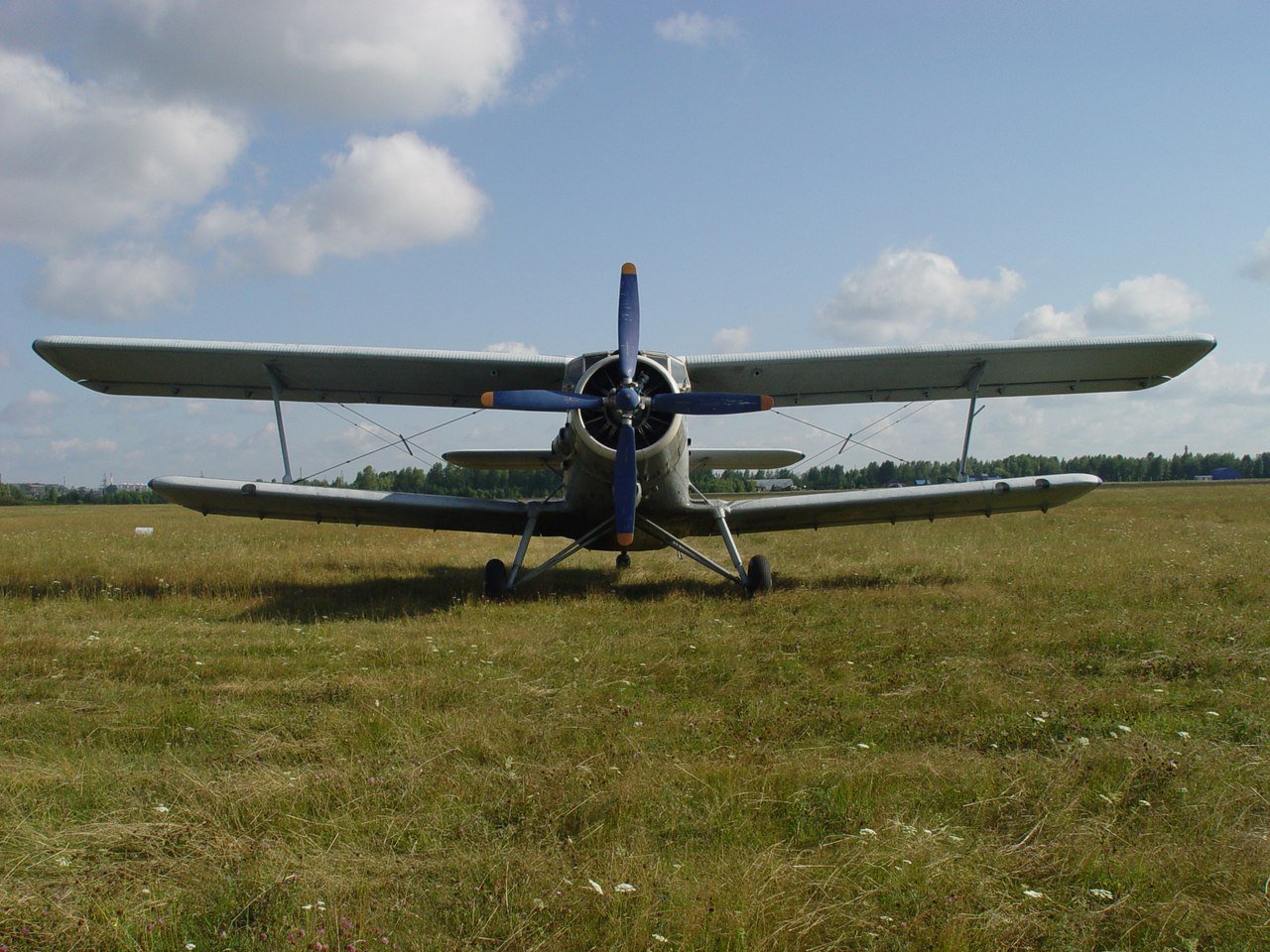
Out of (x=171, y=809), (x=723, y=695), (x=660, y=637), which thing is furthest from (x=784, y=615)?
(x=171, y=809)

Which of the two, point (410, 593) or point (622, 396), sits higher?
point (622, 396)

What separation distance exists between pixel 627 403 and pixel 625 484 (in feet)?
2.85

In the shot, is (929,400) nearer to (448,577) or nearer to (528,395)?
(528,395)

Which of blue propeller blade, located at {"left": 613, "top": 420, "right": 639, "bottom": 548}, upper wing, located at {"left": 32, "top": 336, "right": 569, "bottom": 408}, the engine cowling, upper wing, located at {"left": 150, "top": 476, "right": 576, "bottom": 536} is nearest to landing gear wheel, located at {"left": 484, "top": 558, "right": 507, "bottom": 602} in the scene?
upper wing, located at {"left": 150, "top": 476, "right": 576, "bottom": 536}

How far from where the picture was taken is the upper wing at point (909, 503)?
1062cm

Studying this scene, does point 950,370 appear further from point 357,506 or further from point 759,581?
point 357,506

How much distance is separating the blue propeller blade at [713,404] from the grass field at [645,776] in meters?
2.20

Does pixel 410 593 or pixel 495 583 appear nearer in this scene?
pixel 495 583

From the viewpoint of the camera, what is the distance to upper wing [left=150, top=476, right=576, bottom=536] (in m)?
9.91

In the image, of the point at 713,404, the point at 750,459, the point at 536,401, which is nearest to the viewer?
the point at 536,401

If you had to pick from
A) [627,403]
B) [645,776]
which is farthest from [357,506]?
[645,776]

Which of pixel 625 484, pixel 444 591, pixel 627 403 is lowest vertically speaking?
pixel 444 591

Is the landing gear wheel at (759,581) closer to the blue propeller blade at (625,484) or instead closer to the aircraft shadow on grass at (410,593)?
the aircraft shadow on grass at (410,593)

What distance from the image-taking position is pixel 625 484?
902 cm
